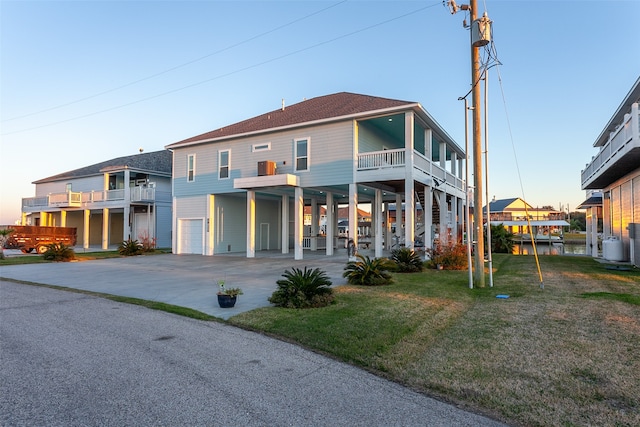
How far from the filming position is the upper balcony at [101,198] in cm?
2744

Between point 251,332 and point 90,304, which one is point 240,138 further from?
point 251,332

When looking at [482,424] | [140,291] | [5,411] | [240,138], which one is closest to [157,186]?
[240,138]

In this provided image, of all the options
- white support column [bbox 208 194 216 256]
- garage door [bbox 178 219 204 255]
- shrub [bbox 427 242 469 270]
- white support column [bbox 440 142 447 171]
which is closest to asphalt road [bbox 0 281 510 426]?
Answer: shrub [bbox 427 242 469 270]

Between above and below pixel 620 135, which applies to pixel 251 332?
below

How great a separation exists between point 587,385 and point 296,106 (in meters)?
20.8

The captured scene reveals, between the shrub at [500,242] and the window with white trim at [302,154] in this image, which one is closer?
the window with white trim at [302,154]

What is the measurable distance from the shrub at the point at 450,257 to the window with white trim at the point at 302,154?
7.56 m

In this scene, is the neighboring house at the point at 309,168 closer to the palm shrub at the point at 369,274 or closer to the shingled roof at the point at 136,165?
the palm shrub at the point at 369,274

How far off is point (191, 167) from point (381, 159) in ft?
40.1

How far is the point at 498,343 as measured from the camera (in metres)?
5.20

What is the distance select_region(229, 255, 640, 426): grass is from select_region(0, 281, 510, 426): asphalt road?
42cm

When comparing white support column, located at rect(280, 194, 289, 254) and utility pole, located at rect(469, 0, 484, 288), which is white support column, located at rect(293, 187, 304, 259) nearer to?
white support column, located at rect(280, 194, 289, 254)

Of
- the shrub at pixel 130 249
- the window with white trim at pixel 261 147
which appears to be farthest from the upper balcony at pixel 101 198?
the window with white trim at pixel 261 147

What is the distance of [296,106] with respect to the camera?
22547 millimetres
